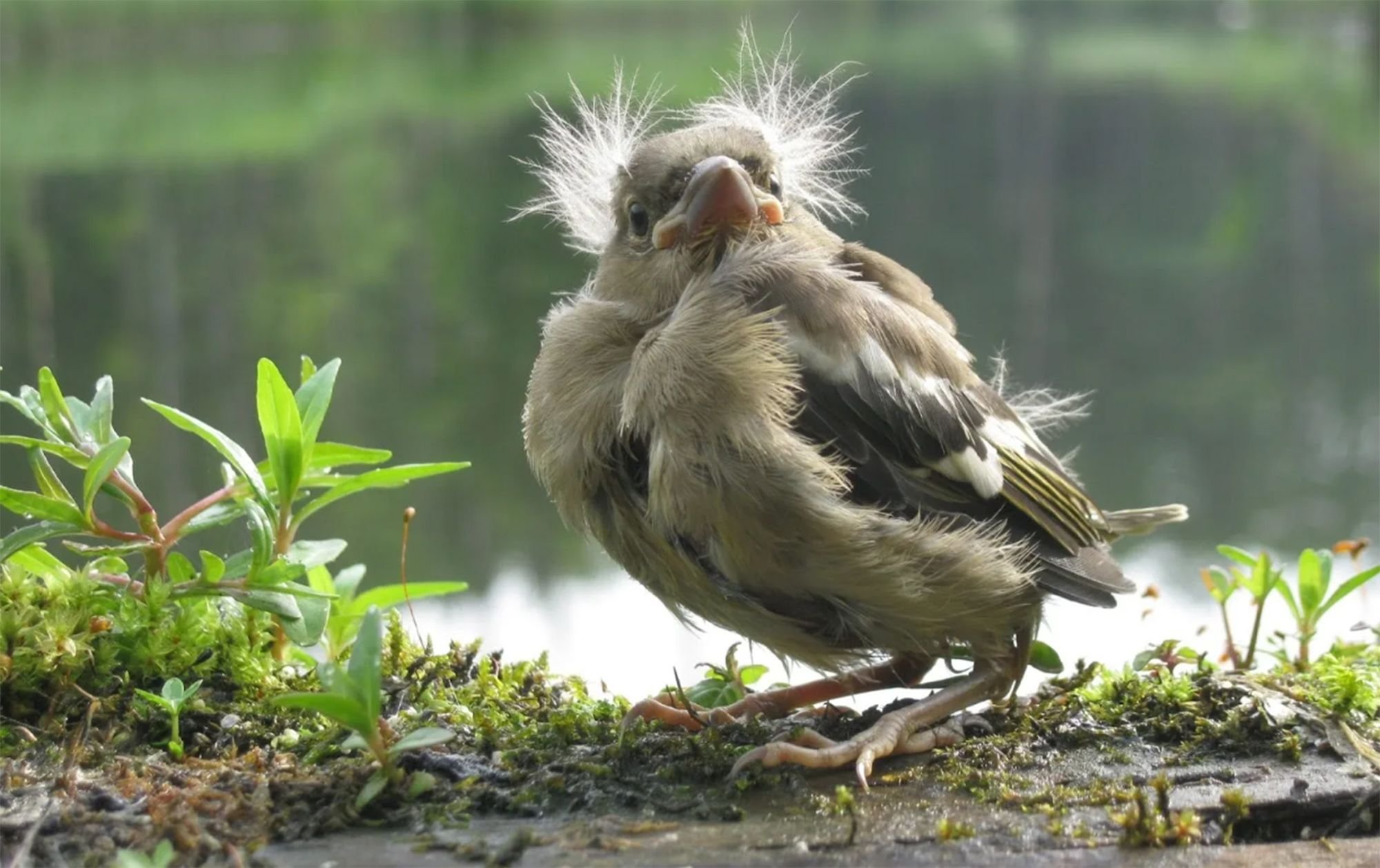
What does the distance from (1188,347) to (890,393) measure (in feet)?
39.7

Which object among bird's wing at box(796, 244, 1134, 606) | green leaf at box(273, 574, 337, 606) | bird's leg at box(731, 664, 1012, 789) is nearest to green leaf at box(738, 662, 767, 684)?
bird's leg at box(731, 664, 1012, 789)

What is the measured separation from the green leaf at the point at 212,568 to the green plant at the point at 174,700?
0.71 ft

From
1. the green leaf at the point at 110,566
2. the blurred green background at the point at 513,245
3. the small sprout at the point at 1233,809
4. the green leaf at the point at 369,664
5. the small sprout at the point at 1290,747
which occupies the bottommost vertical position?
the small sprout at the point at 1233,809

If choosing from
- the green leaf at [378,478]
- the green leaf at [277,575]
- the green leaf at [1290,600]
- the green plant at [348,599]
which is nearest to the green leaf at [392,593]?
the green plant at [348,599]

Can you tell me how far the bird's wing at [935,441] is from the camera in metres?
2.94

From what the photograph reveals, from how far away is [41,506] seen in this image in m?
2.77

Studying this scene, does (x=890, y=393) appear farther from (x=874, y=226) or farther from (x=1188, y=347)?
(x=874, y=226)

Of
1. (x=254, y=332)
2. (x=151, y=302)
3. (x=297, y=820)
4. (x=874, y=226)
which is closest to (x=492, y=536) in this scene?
(x=254, y=332)

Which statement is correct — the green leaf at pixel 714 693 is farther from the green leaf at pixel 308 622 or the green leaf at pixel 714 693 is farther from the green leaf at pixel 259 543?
the green leaf at pixel 259 543

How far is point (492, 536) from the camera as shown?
9.74m

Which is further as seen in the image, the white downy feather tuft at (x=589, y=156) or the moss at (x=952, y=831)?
the white downy feather tuft at (x=589, y=156)

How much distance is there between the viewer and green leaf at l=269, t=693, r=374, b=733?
227 centimetres

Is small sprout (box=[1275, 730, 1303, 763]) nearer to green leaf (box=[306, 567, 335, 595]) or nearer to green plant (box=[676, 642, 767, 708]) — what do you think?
green plant (box=[676, 642, 767, 708])

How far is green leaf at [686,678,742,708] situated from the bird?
0.12m
